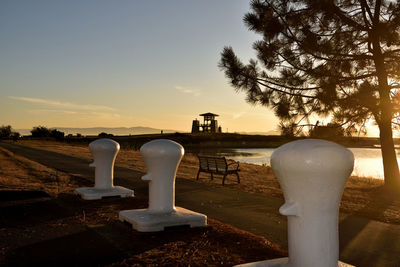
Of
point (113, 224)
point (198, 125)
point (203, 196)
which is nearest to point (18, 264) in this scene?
point (113, 224)

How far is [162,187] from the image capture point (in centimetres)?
539

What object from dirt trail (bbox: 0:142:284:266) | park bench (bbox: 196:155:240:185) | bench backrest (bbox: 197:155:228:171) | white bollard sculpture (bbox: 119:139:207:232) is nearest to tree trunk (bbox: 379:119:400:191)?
park bench (bbox: 196:155:240:185)

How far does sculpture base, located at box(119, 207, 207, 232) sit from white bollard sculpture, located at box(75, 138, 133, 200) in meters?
2.03

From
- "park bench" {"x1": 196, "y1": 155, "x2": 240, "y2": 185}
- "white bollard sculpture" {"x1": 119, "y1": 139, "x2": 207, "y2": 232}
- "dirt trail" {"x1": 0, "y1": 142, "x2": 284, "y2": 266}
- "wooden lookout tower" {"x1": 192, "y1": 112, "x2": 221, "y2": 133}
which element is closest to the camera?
"dirt trail" {"x1": 0, "y1": 142, "x2": 284, "y2": 266}

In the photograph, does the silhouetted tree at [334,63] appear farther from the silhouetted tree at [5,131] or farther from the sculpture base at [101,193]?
the silhouetted tree at [5,131]

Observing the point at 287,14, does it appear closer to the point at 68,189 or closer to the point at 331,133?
the point at 331,133

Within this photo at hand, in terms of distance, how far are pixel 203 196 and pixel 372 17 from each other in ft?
24.5

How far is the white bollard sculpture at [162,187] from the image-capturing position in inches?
205

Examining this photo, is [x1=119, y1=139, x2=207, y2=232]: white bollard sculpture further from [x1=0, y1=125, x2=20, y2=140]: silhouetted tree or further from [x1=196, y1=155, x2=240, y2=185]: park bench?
[x1=0, y1=125, x2=20, y2=140]: silhouetted tree

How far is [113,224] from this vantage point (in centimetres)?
545

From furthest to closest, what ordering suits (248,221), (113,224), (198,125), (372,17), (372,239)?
(198,125) → (372,17) → (248,221) → (113,224) → (372,239)

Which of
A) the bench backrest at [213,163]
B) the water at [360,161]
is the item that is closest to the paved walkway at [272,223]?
the bench backrest at [213,163]

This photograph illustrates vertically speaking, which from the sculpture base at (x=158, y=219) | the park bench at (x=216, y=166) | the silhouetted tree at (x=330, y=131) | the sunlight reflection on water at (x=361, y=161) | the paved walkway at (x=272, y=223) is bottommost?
the sunlight reflection on water at (x=361, y=161)

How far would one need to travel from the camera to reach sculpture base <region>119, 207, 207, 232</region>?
4949 millimetres
